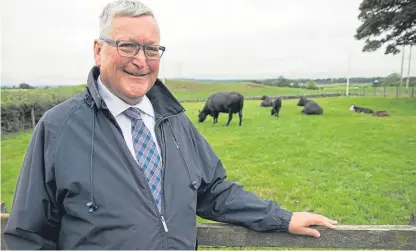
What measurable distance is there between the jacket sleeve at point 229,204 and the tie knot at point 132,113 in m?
0.40

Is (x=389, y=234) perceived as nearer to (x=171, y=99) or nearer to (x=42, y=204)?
(x=171, y=99)

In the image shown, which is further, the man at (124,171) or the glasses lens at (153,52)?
the glasses lens at (153,52)

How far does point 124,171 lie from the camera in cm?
176

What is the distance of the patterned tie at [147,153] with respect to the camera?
1.88m

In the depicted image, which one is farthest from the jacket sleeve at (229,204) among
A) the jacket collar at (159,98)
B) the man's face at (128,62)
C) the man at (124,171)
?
the man's face at (128,62)

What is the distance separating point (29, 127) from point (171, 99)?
1806 centimetres

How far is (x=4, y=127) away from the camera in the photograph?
54.1ft

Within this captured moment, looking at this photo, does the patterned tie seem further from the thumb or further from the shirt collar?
the thumb

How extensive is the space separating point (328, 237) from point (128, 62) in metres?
1.53

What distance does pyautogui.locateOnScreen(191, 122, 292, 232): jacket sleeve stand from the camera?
2.03 meters

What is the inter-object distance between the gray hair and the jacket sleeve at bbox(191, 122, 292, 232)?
0.79m

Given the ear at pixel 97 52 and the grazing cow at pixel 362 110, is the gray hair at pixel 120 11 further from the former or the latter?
the grazing cow at pixel 362 110

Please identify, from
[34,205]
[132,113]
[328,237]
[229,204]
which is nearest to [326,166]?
[328,237]

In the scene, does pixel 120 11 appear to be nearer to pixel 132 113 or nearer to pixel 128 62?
pixel 128 62
